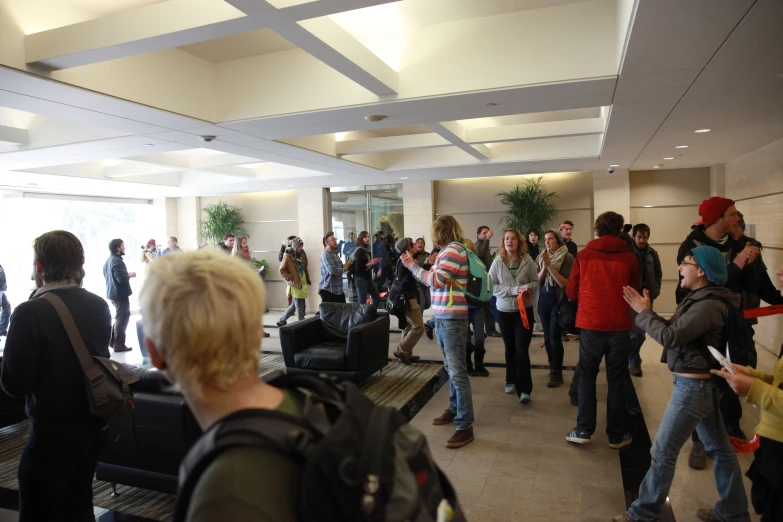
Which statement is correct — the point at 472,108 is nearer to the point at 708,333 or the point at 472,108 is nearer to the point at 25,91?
the point at 708,333

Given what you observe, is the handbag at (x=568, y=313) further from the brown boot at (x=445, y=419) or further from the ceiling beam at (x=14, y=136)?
the ceiling beam at (x=14, y=136)

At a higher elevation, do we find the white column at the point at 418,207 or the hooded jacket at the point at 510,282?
the white column at the point at 418,207

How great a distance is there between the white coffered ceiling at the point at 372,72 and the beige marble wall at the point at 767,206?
0.35m

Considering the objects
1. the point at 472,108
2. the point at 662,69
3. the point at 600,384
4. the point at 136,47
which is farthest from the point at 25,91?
the point at 600,384

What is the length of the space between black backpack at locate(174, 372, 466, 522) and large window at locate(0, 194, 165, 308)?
946cm

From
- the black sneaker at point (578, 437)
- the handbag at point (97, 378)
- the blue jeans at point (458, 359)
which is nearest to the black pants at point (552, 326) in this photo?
the black sneaker at point (578, 437)

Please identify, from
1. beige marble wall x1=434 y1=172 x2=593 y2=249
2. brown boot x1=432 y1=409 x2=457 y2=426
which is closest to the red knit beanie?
brown boot x1=432 y1=409 x2=457 y2=426

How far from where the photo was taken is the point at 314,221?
11.9 m

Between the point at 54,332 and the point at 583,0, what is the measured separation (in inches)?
164

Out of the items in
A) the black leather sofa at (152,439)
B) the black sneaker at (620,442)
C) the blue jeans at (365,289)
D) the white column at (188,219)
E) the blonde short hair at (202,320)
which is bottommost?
the black sneaker at (620,442)

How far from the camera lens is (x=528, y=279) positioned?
499 cm

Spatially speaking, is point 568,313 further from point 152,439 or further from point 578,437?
point 152,439

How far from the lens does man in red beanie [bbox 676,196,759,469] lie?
146 inches

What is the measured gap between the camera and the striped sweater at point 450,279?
386cm
